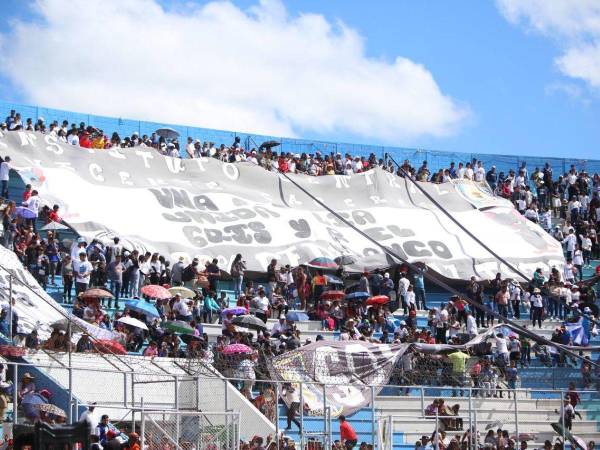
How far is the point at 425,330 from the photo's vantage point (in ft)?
97.0

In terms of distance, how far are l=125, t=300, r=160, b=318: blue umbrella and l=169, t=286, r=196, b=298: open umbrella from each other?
82.3 inches

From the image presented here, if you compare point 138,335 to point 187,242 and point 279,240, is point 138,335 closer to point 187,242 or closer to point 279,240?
point 187,242

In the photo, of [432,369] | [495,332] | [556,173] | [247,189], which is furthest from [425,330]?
[556,173]

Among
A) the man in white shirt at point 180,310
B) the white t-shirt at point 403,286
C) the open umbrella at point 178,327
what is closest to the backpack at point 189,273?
the man in white shirt at point 180,310

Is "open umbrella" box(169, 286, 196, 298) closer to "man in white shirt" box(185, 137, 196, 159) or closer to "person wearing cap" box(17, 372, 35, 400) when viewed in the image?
"person wearing cap" box(17, 372, 35, 400)

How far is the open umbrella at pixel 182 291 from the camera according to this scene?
93.2 ft

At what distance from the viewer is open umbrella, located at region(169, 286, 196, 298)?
28403mm

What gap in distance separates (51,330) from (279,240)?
13.4m

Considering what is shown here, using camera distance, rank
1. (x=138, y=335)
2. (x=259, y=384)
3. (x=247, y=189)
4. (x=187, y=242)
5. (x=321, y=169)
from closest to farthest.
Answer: (x=259, y=384), (x=138, y=335), (x=187, y=242), (x=247, y=189), (x=321, y=169)

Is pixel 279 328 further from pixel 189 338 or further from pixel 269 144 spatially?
pixel 269 144

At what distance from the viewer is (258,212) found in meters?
35.7

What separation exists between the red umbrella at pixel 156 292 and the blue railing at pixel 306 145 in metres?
12.7

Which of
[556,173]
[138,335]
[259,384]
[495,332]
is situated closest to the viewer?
[259,384]

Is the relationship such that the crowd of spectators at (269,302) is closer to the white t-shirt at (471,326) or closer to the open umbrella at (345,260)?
the white t-shirt at (471,326)
